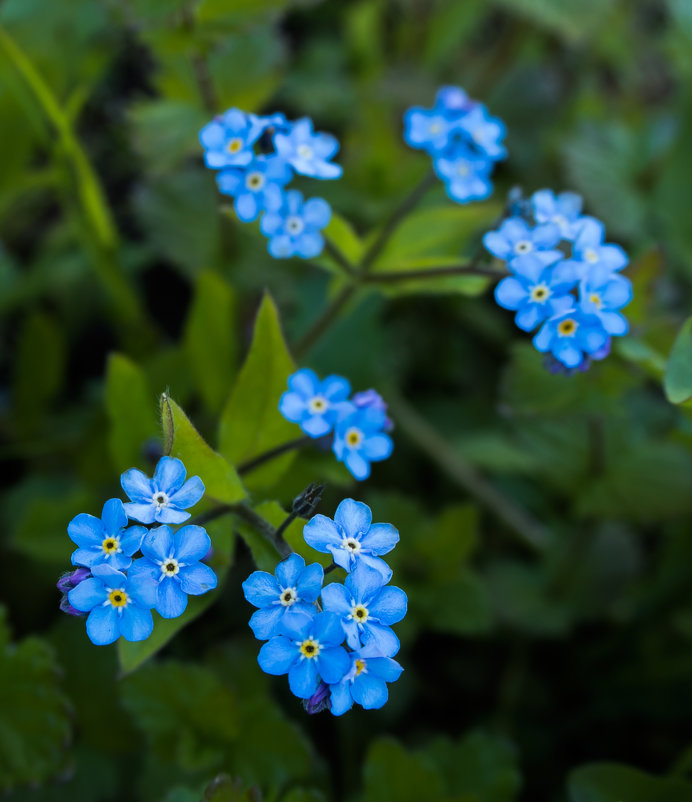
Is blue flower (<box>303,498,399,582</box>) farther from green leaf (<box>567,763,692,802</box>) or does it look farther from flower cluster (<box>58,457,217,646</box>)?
green leaf (<box>567,763,692,802</box>)

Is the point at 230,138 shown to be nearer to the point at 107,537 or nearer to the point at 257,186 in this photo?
the point at 257,186

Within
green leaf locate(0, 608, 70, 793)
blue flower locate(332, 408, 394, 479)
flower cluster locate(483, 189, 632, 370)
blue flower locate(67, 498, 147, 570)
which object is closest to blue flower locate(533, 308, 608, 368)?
flower cluster locate(483, 189, 632, 370)

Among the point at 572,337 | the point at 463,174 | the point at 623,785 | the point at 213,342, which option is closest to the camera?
the point at 572,337

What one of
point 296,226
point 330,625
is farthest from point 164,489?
point 296,226

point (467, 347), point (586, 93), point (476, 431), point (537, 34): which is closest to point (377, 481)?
point (476, 431)

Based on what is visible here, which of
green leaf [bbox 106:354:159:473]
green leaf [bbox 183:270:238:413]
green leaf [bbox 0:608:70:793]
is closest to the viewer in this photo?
green leaf [bbox 0:608:70:793]
